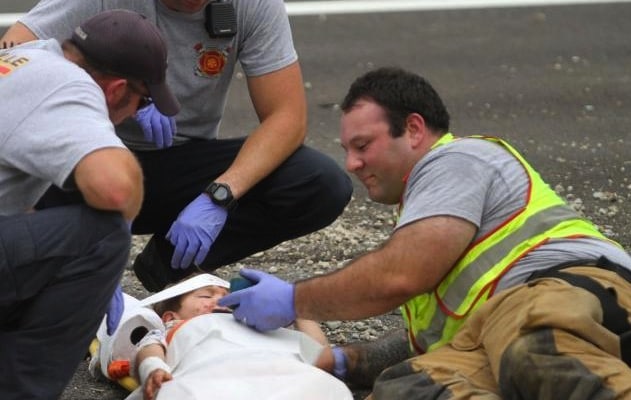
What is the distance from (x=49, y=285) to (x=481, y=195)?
4.04 ft

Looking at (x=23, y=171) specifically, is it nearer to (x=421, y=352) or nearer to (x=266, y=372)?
(x=266, y=372)

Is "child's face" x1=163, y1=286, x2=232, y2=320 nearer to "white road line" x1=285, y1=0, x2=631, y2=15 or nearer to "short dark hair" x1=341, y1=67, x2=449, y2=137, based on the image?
"short dark hair" x1=341, y1=67, x2=449, y2=137

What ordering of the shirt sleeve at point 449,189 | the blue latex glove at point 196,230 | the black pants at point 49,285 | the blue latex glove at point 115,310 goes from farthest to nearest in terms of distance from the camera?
the blue latex glove at point 196,230
the blue latex glove at point 115,310
the shirt sleeve at point 449,189
the black pants at point 49,285

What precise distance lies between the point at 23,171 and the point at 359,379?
4.56 feet

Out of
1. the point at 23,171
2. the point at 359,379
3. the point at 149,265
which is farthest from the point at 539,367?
the point at 149,265

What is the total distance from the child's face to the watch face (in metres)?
0.31

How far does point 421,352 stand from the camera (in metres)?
3.99

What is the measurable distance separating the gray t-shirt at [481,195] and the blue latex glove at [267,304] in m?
0.41

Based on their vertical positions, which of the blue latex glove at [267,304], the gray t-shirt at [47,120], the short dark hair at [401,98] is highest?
the gray t-shirt at [47,120]

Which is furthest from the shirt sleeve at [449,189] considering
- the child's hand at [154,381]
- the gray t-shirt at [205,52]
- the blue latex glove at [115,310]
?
the gray t-shirt at [205,52]

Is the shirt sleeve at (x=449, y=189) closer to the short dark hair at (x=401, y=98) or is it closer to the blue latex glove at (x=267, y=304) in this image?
the short dark hair at (x=401, y=98)

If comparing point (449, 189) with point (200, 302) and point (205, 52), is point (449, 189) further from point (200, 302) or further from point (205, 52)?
point (205, 52)

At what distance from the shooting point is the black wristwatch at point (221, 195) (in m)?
4.46

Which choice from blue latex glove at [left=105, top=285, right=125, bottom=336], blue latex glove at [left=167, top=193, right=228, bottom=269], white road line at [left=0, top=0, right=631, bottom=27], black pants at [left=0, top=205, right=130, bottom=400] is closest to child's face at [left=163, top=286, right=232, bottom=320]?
blue latex glove at [left=167, top=193, right=228, bottom=269]
